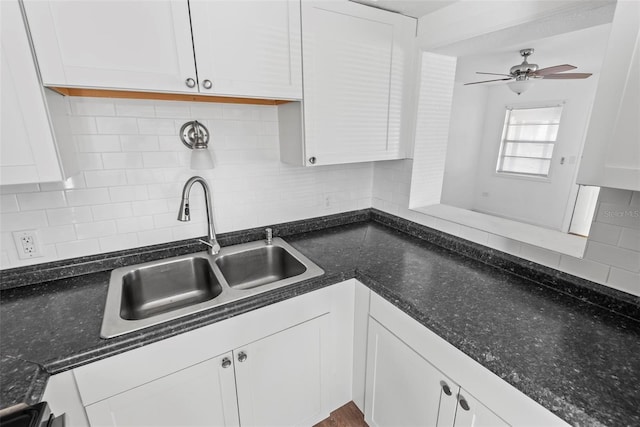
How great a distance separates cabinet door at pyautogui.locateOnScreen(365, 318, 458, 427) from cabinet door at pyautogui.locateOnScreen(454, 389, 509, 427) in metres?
0.02

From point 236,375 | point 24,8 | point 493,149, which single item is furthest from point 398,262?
point 493,149

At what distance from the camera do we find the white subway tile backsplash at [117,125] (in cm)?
122

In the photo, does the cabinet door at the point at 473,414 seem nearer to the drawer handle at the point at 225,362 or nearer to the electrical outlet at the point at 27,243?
the drawer handle at the point at 225,362

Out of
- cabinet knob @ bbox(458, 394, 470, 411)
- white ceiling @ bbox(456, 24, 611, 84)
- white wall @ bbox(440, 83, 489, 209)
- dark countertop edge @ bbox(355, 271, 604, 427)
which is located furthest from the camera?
white wall @ bbox(440, 83, 489, 209)

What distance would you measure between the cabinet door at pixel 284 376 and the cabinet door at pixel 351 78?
81cm

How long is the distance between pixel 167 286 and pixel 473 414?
1.34 m

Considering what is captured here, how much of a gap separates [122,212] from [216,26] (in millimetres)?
881

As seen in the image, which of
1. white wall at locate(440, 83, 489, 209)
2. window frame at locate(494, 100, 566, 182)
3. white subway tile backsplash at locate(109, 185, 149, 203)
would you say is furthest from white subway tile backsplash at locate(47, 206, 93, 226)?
window frame at locate(494, 100, 566, 182)

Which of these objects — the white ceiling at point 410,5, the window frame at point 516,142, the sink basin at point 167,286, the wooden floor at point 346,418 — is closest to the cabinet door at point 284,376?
the wooden floor at point 346,418

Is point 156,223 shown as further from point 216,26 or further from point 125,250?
point 216,26

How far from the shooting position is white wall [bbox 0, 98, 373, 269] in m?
1.19

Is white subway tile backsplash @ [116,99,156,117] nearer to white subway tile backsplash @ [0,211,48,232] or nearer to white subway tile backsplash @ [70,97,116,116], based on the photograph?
white subway tile backsplash @ [70,97,116,116]

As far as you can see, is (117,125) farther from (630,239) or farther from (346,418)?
(630,239)

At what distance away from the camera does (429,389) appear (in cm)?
106
